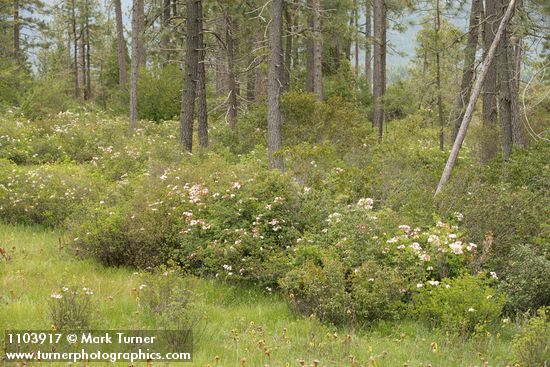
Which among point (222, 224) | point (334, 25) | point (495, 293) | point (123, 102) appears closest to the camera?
point (495, 293)

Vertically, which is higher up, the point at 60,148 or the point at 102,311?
the point at 60,148

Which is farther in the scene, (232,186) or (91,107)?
(91,107)

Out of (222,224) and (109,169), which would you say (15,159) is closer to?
(109,169)

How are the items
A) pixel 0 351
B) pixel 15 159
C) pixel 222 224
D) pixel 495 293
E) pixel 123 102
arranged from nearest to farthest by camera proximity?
pixel 0 351 < pixel 495 293 < pixel 222 224 < pixel 15 159 < pixel 123 102

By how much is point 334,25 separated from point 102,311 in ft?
54.6

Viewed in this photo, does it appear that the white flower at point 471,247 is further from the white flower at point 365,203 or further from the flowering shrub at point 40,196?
the flowering shrub at point 40,196

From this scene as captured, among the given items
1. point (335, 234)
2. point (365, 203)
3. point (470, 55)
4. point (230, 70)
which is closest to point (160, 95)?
point (230, 70)

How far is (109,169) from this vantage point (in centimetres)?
1418

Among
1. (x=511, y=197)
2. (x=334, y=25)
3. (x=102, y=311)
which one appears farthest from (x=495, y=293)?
(x=334, y=25)

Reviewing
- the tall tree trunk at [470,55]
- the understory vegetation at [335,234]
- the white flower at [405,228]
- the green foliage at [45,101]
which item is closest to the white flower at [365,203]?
the understory vegetation at [335,234]

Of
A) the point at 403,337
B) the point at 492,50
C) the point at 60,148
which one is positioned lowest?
the point at 403,337

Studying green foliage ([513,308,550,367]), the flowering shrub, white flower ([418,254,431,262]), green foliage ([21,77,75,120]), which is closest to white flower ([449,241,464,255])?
white flower ([418,254,431,262])

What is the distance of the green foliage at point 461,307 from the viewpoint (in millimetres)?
6152

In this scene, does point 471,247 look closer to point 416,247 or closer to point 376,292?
point 416,247
